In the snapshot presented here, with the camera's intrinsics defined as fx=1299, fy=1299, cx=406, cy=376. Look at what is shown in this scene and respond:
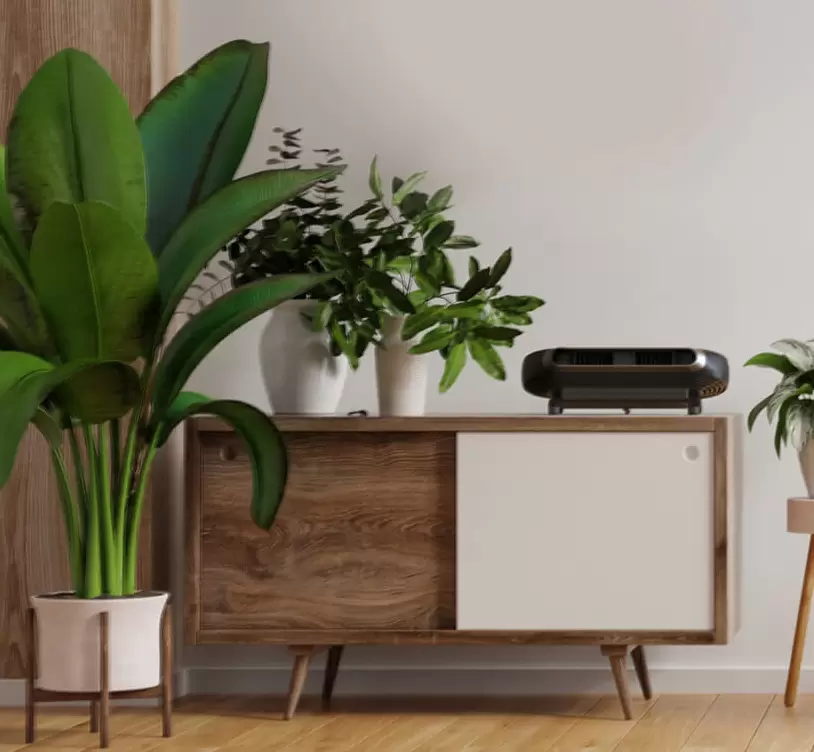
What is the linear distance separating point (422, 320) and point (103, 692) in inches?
37.7

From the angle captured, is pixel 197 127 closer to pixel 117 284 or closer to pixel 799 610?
pixel 117 284

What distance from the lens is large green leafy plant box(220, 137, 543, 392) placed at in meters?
2.66

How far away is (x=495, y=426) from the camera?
264 cm

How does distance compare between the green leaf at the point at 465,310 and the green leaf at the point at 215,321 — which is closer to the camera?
the green leaf at the point at 215,321

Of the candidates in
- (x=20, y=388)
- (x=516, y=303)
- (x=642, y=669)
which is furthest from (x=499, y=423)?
(x=20, y=388)

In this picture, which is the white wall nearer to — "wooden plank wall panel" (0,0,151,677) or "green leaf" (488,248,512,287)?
"wooden plank wall panel" (0,0,151,677)

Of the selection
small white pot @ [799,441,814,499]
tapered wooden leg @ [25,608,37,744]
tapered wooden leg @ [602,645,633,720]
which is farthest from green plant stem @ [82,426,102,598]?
small white pot @ [799,441,814,499]

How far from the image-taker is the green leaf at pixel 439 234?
8.85 feet

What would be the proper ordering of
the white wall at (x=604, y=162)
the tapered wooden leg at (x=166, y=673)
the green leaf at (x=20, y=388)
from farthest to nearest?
the white wall at (x=604, y=162), the tapered wooden leg at (x=166, y=673), the green leaf at (x=20, y=388)

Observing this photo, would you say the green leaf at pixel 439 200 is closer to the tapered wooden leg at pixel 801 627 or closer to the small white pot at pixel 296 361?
the small white pot at pixel 296 361

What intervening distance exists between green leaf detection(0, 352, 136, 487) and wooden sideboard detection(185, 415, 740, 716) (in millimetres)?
533

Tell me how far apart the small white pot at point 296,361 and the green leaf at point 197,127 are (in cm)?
35

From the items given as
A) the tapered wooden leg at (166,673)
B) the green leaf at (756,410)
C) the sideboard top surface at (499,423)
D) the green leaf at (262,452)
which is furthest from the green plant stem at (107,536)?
the green leaf at (756,410)

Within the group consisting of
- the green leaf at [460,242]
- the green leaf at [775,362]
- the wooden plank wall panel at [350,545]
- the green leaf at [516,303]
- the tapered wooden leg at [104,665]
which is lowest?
the tapered wooden leg at [104,665]
